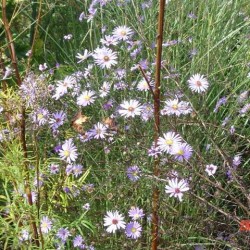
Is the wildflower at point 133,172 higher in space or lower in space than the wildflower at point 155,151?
higher

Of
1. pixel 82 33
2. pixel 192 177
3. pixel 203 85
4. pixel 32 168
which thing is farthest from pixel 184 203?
pixel 82 33

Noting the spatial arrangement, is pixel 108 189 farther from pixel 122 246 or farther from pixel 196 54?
pixel 196 54

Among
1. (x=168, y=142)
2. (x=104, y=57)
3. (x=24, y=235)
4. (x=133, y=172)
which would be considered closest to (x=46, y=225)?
(x=24, y=235)

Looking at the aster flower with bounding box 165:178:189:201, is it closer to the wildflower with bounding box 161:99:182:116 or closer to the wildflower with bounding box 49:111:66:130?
the wildflower with bounding box 161:99:182:116

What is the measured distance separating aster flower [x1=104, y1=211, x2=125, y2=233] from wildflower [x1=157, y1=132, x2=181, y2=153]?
28cm

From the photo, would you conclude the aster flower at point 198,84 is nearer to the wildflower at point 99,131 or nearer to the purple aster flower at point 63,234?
the wildflower at point 99,131

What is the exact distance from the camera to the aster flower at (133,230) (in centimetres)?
201

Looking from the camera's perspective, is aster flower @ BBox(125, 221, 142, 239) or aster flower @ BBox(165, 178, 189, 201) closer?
aster flower @ BBox(165, 178, 189, 201)

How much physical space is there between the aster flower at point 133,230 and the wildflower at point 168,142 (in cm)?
29

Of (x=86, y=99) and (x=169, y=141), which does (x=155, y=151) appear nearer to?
(x=169, y=141)

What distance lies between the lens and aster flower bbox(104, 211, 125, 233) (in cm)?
200

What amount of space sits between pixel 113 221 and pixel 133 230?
2.9 inches

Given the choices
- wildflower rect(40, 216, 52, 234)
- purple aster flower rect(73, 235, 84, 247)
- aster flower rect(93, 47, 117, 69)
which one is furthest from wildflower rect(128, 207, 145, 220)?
aster flower rect(93, 47, 117, 69)

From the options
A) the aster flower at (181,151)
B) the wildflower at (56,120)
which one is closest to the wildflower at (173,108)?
the aster flower at (181,151)
